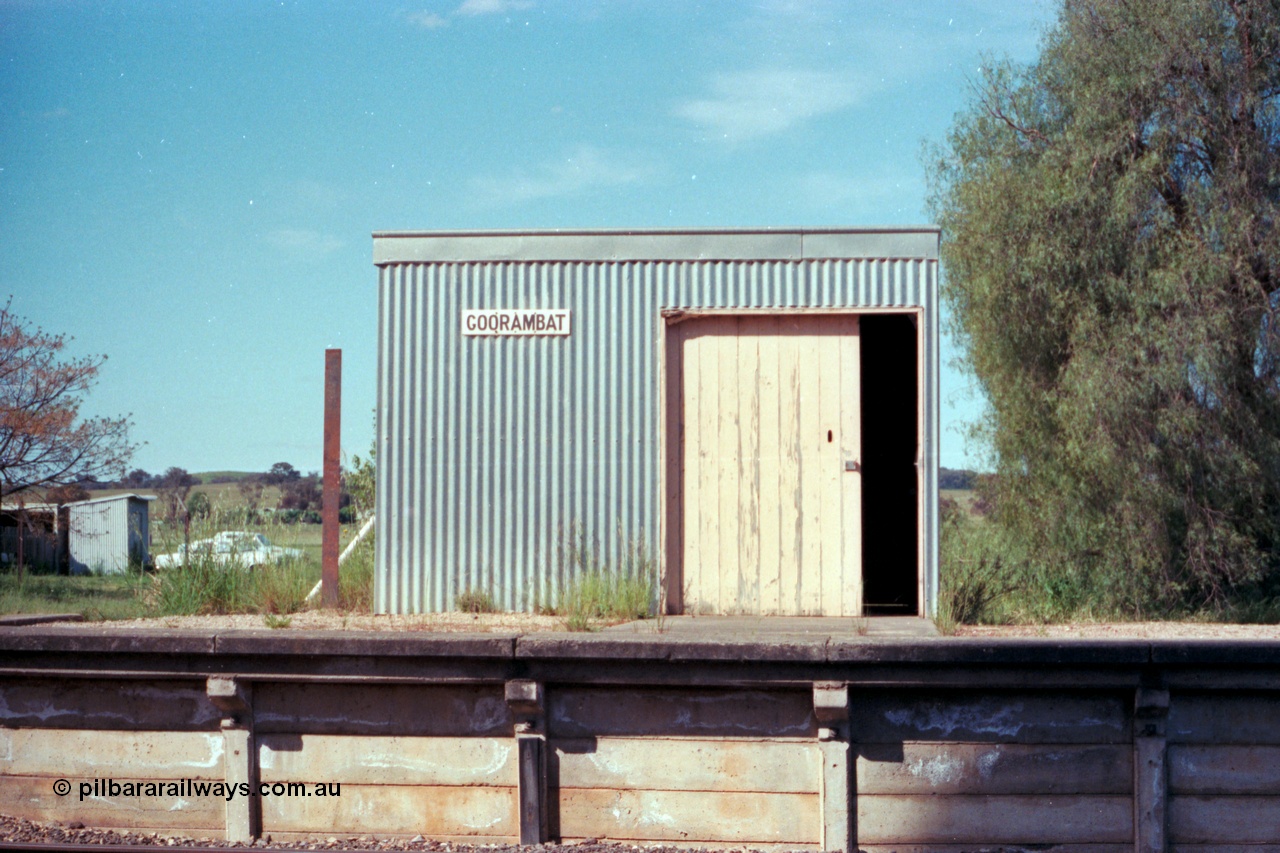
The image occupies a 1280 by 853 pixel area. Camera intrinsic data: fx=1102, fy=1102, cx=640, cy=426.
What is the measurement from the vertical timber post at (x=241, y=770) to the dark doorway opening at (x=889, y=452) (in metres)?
7.53

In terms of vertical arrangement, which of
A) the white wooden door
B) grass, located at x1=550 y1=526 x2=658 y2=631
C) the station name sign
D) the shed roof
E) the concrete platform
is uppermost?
the shed roof

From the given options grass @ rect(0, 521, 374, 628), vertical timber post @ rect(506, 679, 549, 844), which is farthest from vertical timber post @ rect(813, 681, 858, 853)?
grass @ rect(0, 521, 374, 628)

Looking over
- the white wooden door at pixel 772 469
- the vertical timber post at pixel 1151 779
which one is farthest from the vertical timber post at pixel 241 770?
the vertical timber post at pixel 1151 779

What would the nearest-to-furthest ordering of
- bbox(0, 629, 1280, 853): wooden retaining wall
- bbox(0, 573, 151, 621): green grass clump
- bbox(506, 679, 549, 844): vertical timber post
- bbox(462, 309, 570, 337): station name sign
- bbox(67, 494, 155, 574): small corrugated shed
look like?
1. bbox(0, 629, 1280, 853): wooden retaining wall
2. bbox(506, 679, 549, 844): vertical timber post
3. bbox(462, 309, 570, 337): station name sign
4. bbox(0, 573, 151, 621): green grass clump
5. bbox(67, 494, 155, 574): small corrugated shed

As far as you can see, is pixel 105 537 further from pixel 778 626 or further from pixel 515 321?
pixel 778 626

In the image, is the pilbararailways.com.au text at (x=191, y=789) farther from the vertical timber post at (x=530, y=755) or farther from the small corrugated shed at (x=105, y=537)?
the small corrugated shed at (x=105, y=537)

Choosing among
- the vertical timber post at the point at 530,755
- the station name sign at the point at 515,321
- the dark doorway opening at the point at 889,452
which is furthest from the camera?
the dark doorway opening at the point at 889,452

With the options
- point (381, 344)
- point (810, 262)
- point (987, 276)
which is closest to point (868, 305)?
point (810, 262)

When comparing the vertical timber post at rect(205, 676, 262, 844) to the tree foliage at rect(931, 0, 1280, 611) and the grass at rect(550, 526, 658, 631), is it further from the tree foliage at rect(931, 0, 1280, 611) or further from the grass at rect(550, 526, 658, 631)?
the tree foliage at rect(931, 0, 1280, 611)

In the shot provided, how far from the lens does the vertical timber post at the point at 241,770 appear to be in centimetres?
612

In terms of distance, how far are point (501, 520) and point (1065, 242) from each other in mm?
8673

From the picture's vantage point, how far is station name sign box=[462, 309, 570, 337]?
9477 mm

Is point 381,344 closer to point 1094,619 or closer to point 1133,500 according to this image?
point 1094,619

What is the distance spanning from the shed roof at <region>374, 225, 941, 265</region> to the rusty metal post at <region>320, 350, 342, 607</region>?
1.16 metres
